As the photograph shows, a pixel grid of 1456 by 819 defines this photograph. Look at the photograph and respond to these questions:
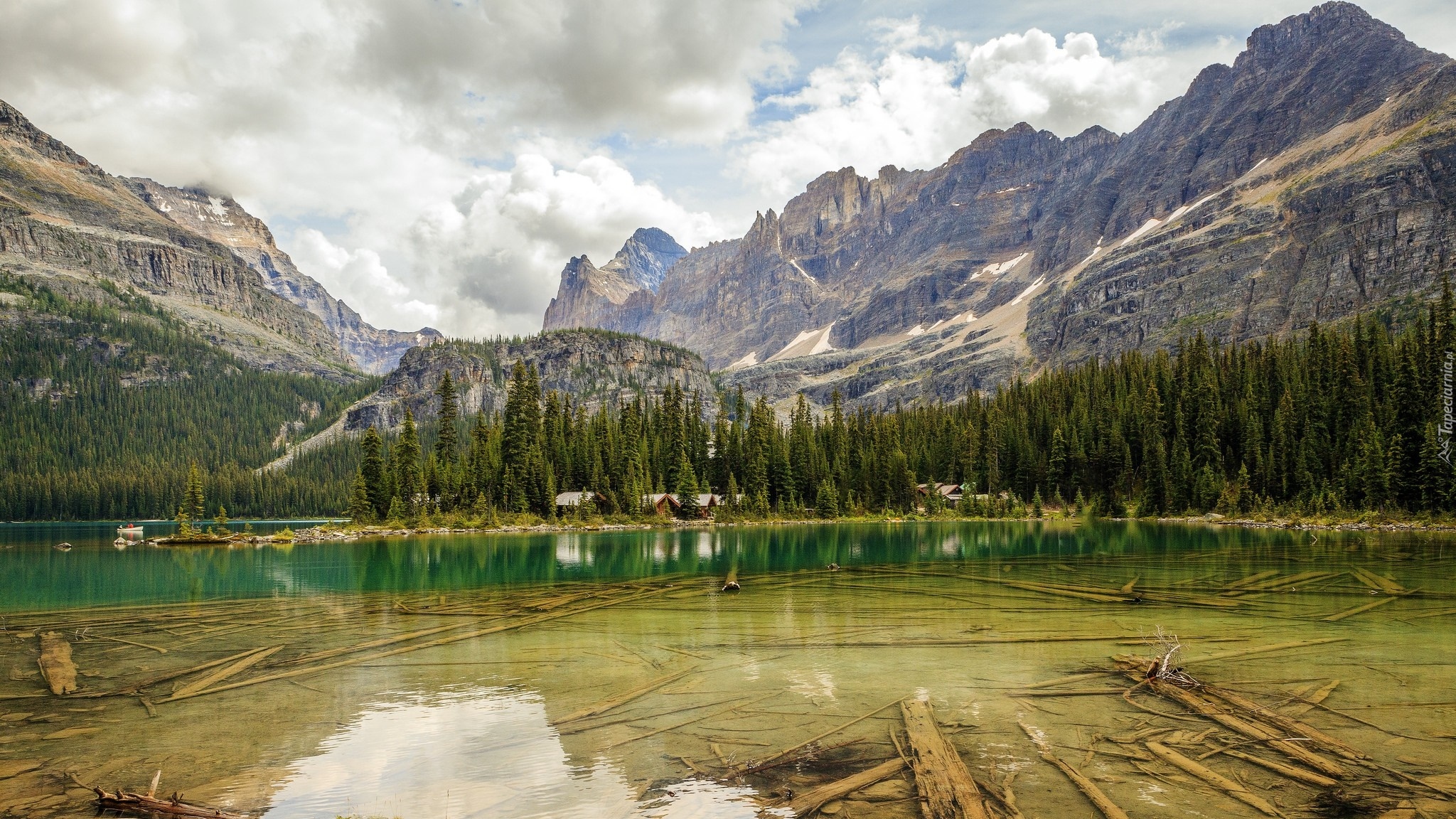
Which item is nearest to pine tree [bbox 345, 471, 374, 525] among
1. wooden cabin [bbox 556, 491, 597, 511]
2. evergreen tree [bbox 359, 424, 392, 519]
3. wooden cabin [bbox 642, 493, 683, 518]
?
evergreen tree [bbox 359, 424, 392, 519]

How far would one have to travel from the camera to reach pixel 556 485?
111m

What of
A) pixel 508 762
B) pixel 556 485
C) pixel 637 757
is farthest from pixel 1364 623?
pixel 556 485

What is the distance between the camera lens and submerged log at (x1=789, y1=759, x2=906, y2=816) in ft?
35.4

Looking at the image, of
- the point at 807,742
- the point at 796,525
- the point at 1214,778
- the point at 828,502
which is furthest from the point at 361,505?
the point at 1214,778

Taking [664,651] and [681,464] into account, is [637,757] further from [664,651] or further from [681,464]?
[681,464]

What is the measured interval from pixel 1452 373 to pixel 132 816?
99.5 meters

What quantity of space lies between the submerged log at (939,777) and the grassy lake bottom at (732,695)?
0.83 feet

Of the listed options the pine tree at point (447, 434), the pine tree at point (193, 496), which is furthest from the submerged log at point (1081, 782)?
the pine tree at point (193, 496)

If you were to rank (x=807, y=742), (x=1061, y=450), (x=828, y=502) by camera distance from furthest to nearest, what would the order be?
(x=1061, y=450) → (x=828, y=502) → (x=807, y=742)

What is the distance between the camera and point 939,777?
11.7 meters

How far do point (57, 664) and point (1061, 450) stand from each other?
11680cm

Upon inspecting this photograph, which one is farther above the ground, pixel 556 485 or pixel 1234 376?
pixel 1234 376

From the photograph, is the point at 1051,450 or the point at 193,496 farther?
the point at 1051,450

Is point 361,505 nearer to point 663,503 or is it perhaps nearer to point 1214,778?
point 663,503
